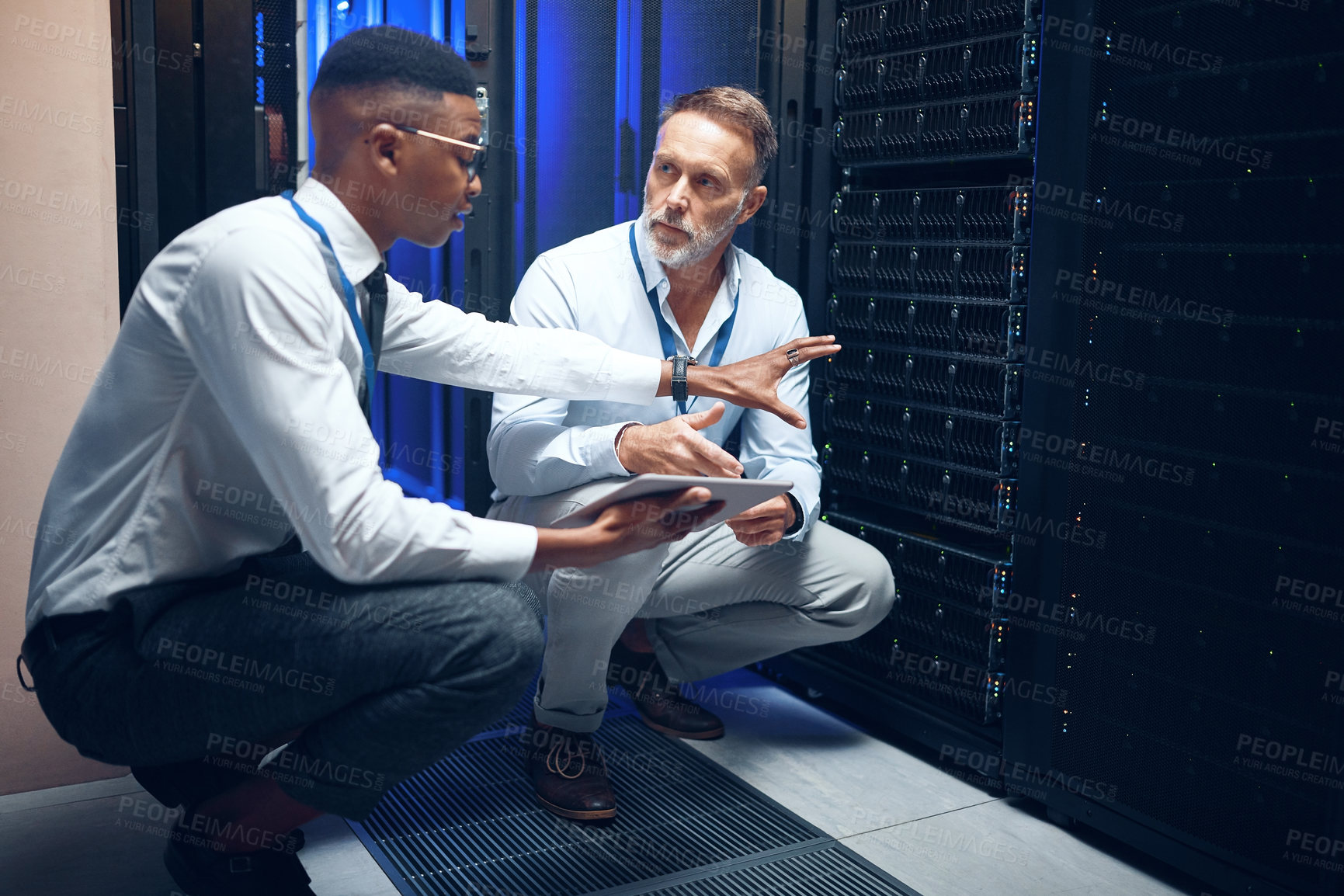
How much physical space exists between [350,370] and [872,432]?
142 cm

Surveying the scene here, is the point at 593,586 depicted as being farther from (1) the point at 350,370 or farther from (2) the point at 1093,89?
(2) the point at 1093,89

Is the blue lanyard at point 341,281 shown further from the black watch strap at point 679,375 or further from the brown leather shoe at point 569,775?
the brown leather shoe at point 569,775

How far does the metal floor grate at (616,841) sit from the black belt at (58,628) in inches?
28.9

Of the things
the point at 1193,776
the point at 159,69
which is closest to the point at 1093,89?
the point at 1193,776

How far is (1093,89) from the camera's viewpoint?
204 centimetres

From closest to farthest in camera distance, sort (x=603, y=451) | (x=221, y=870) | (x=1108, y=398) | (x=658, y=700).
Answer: (x=221, y=870) → (x=1108, y=398) → (x=603, y=451) → (x=658, y=700)

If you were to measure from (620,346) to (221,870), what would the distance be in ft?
4.40

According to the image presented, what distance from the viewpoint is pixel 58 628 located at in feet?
4.94

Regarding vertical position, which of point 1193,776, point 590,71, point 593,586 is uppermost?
point 590,71

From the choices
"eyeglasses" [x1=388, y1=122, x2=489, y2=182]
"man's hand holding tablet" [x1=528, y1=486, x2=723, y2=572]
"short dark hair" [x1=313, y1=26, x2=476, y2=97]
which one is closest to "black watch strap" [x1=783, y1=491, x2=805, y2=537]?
"man's hand holding tablet" [x1=528, y1=486, x2=723, y2=572]

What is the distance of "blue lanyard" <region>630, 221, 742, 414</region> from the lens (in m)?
2.48

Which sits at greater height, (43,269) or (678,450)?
(43,269)

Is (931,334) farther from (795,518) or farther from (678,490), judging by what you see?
(678,490)

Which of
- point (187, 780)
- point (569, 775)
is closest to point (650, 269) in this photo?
point (569, 775)
